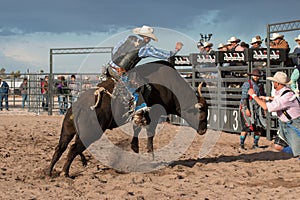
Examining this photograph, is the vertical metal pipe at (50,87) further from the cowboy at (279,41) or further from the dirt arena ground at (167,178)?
the cowboy at (279,41)

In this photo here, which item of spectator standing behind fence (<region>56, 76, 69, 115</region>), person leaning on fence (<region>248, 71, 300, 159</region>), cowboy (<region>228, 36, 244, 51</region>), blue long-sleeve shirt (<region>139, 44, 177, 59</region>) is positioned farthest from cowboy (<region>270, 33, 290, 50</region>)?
spectator standing behind fence (<region>56, 76, 69, 115</region>)

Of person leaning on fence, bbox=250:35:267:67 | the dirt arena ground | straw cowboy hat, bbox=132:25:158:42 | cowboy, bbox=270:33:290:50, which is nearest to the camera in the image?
the dirt arena ground

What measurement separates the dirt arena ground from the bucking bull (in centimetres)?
42

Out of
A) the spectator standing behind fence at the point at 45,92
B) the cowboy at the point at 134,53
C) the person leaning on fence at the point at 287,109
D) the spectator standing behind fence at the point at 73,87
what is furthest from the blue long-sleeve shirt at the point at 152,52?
the spectator standing behind fence at the point at 45,92

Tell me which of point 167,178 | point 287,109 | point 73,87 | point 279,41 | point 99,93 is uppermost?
point 279,41

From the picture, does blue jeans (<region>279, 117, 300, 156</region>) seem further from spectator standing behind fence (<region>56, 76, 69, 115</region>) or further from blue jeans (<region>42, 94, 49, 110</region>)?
blue jeans (<region>42, 94, 49, 110</region>)

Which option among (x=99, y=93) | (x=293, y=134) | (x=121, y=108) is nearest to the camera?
(x=293, y=134)

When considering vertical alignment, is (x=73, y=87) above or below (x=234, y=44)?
below

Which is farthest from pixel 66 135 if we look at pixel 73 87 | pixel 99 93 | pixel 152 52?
pixel 73 87

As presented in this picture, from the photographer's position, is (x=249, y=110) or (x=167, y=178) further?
(x=249, y=110)

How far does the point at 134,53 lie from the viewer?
243 inches

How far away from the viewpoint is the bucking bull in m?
5.84

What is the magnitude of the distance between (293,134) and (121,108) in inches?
93.1

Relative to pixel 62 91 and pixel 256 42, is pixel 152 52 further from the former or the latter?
pixel 62 91
